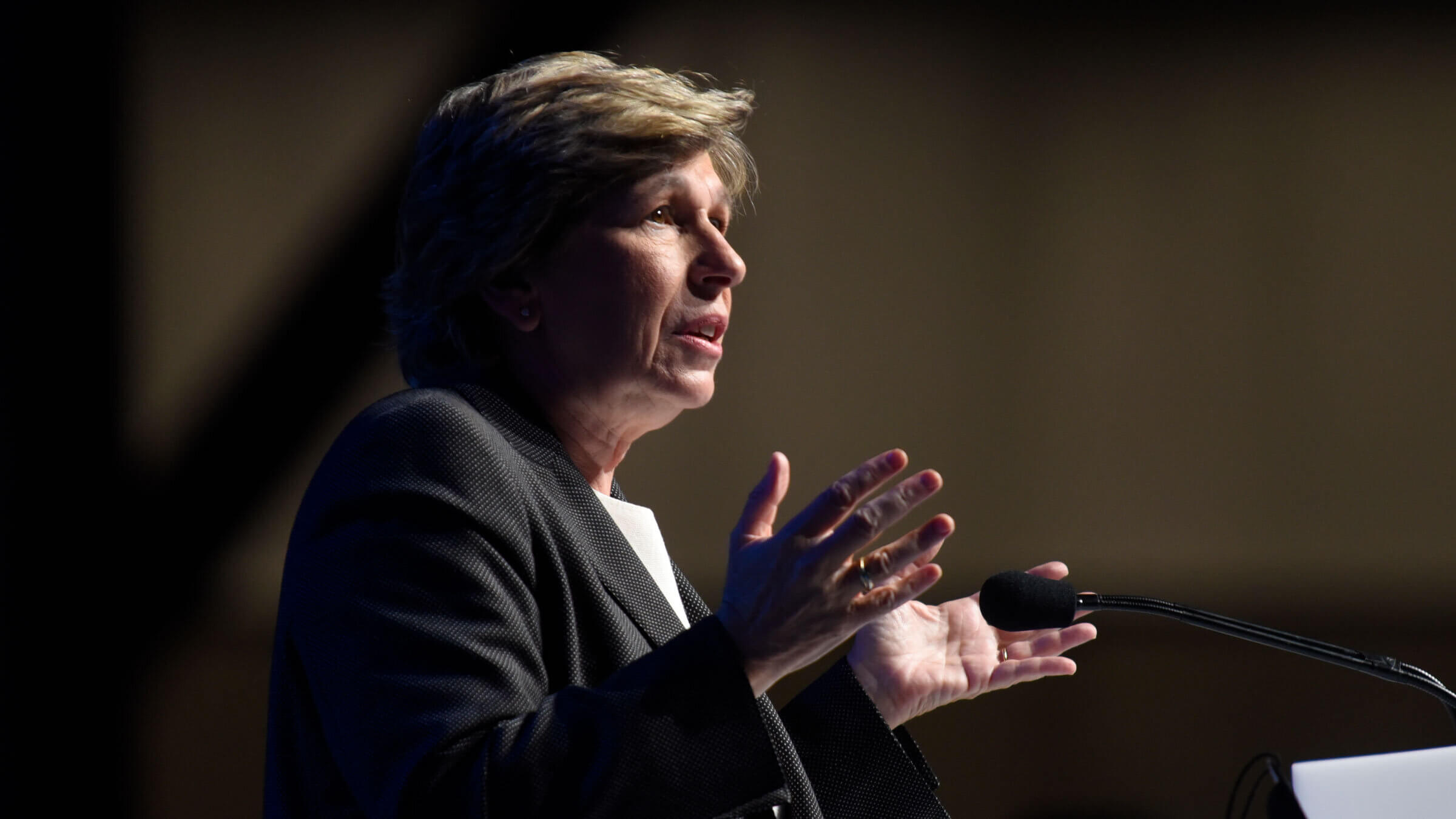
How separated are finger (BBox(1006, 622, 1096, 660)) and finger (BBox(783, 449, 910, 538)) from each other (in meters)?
0.61

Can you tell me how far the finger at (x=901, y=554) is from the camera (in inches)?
35.5

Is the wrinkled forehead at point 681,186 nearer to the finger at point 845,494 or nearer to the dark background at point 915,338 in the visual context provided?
the finger at point 845,494

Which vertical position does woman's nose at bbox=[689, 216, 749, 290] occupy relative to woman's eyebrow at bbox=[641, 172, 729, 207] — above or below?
below

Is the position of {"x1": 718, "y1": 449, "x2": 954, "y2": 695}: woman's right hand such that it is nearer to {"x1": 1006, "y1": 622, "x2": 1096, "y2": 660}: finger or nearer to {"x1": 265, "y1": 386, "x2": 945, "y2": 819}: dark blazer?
{"x1": 265, "y1": 386, "x2": 945, "y2": 819}: dark blazer

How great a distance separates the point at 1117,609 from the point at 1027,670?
32 centimetres

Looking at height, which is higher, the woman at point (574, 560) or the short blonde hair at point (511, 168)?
the short blonde hair at point (511, 168)

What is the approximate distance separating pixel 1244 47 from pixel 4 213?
10.6 ft

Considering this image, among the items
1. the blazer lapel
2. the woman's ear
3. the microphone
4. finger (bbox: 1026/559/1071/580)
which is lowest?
finger (bbox: 1026/559/1071/580)

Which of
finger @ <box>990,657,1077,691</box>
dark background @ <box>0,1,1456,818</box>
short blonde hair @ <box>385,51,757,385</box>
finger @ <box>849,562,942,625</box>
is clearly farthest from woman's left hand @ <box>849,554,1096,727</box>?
dark background @ <box>0,1,1456,818</box>

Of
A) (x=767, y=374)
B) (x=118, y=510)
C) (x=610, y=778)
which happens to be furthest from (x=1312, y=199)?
(x=118, y=510)

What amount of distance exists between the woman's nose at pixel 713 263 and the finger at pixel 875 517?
0.51m

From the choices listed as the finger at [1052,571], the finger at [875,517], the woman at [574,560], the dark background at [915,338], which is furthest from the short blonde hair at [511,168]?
the dark background at [915,338]

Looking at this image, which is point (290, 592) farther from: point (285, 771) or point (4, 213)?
point (4, 213)

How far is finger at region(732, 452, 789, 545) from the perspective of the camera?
1027 millimetres
